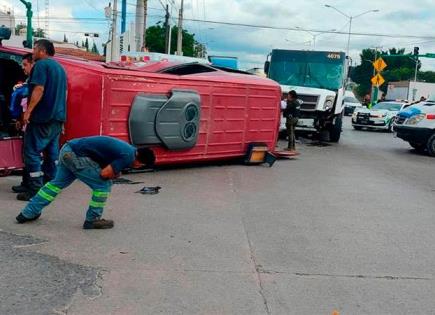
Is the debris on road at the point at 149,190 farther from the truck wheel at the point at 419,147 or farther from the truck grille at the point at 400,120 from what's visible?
the truck wheel at the point at 419,147

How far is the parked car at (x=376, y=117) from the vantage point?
2659 centimetres

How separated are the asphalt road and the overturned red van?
0.85 m

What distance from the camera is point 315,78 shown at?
18.5 metres

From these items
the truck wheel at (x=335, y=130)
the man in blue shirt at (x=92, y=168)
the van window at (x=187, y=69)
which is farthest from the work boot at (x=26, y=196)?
the truck wheel at (x=335, y=130)

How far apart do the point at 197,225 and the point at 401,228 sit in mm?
2550

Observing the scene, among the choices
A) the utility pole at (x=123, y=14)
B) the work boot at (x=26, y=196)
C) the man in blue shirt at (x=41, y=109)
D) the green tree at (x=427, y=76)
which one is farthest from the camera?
the green tree at (x=427, y=76)

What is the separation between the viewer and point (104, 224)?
5.89m

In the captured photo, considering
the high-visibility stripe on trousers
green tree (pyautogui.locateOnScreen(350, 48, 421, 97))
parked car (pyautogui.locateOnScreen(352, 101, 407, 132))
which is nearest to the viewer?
the high-visibility stripe on trousers

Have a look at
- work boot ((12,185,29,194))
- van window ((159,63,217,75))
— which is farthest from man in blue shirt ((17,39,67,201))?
van window ((159,63,217,75))

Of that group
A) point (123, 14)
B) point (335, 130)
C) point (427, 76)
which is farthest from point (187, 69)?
point (427, 76)

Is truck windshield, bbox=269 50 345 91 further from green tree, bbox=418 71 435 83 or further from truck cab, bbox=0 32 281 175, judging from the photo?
green tree, bbox=418 71 435 83

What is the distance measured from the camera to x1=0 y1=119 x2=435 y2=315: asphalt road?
4210mm

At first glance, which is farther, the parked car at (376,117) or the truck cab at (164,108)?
the parked car at (376,117)

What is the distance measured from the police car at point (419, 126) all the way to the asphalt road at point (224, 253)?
7.15 metres
